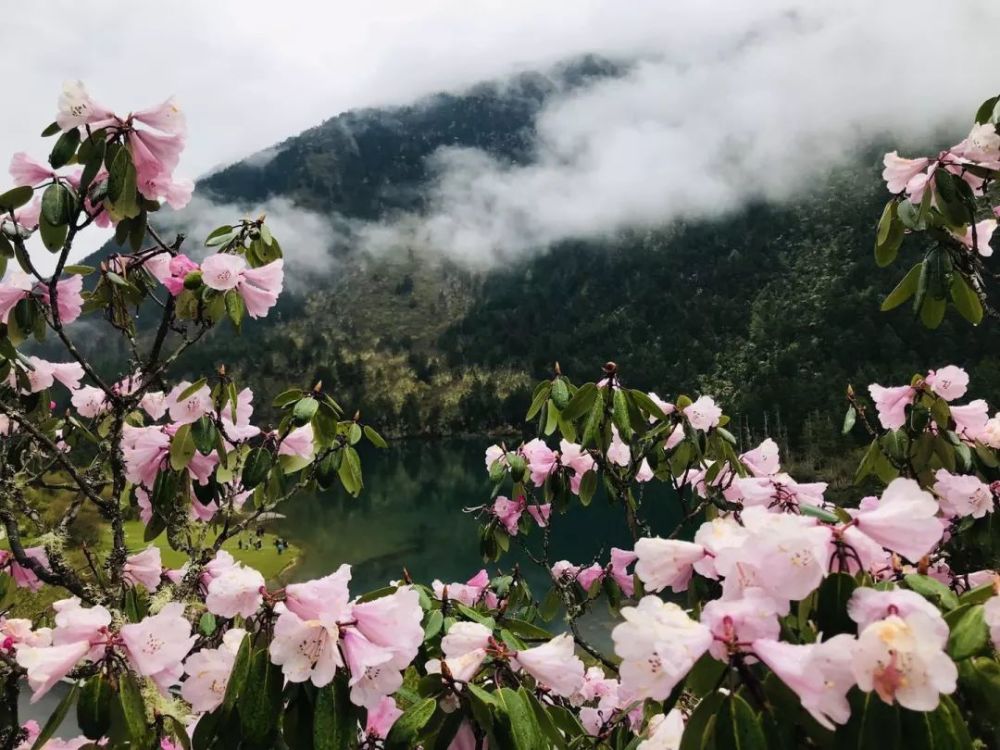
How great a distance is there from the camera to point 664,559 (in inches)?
42.4

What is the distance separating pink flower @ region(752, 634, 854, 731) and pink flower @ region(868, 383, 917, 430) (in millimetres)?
1717

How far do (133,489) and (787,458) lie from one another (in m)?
51.0

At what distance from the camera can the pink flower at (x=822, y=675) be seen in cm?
78

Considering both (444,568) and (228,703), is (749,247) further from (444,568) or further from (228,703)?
(228,703)

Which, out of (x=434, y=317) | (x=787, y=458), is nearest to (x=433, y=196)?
(x=434, y=317)

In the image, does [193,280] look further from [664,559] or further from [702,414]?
[702,414]

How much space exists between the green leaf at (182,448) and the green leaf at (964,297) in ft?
7.73

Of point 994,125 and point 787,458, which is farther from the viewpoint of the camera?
point 787,458

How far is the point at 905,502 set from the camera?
37.9 inches

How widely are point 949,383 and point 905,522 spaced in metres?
1.56

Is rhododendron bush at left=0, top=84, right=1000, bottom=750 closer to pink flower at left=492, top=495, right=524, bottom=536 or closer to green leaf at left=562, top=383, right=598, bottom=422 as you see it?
green leaf at left=562, top=383, right=598, bottom=422

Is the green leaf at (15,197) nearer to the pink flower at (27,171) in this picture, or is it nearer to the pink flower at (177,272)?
the pink flower at (27,171)

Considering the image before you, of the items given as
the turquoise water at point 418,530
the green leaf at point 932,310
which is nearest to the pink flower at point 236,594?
the green leaf at point 932,310

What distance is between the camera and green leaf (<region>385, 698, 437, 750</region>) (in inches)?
42.6
